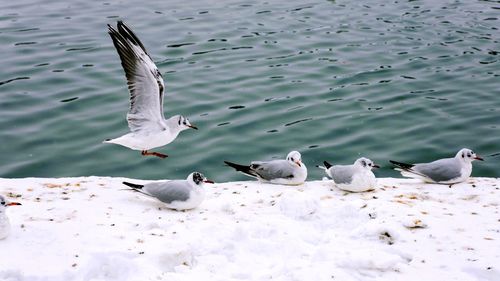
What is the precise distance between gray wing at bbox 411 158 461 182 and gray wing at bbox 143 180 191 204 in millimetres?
3334

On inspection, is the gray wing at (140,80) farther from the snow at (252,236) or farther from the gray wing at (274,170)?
the gray wing at (274,170)

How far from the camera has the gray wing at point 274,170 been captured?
9.39 meters

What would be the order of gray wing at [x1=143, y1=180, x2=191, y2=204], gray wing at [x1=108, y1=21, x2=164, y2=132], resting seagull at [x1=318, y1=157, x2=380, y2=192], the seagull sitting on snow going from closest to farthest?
the seagull sitting on snow → gray wing at [x1=143, y1=180, x2=191, y2=204] → gray wing at [x1=108, y1=21, x2=164, y2=132] → resting seagull at [x1=318, y1=157, x2=380, y2=192]

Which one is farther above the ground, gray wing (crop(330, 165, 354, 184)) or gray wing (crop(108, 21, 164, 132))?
gray wing (crop(108, 21, 164, 132))

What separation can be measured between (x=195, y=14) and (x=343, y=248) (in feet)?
45.2

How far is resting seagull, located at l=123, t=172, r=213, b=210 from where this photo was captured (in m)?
7.96

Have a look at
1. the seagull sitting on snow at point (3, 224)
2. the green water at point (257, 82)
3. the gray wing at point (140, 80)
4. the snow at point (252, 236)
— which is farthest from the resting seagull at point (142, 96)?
the green water at point (257, 82)

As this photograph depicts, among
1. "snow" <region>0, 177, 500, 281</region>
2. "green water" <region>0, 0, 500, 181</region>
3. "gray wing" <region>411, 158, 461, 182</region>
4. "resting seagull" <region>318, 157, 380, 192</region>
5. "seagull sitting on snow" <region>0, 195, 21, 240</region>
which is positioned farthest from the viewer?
"green water" <region>0, 0, 500, 181</region>

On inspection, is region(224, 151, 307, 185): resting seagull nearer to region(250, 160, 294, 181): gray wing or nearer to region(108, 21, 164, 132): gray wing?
region(250, 160, 294, 181): gray wing

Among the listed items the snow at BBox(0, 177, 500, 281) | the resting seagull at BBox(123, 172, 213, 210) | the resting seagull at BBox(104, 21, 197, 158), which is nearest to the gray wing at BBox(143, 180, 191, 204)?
the resting seagull at BBox(123, 172, 213, 210)

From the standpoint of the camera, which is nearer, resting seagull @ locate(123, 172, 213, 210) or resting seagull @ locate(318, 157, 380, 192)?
resting seagull @ locate(123, 172, 213, 210)

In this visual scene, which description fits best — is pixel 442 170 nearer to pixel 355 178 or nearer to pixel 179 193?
pixel 355 178

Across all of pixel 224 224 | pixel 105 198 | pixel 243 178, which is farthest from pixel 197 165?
pixel 224 224

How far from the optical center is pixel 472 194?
8.83 m
